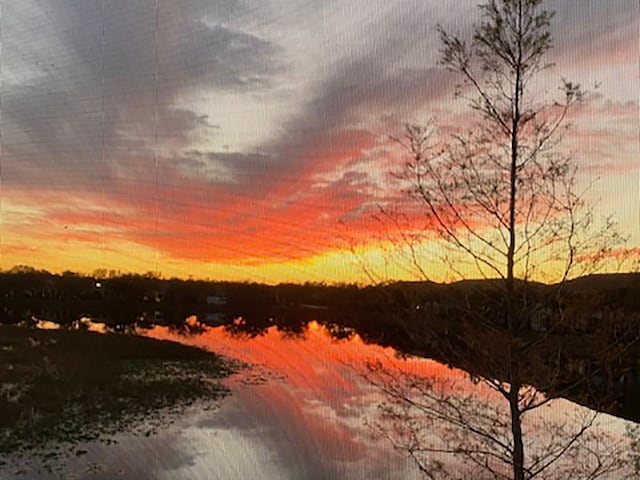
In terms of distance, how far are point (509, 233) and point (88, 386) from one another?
4.56 metres

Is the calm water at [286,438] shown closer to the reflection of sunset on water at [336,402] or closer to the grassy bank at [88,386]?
the reflection of sunset on water at [336,402]

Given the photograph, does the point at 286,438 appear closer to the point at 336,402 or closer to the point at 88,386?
the point at 336,402

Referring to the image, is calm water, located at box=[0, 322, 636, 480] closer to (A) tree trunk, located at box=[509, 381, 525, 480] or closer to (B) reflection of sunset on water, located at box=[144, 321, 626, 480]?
(B) reflection of sunset on water, located at box=[144, 321, 626, 480]

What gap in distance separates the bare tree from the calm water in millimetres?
255

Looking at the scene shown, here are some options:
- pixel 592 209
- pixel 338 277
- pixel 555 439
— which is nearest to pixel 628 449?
pixel 555 439

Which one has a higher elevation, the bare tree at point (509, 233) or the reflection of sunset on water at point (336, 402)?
the bare tree at point (509, 233)

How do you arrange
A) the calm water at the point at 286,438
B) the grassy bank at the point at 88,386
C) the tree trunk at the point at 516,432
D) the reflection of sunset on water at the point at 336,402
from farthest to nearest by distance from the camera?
the grassy bank at the point at 88,386 → the calm water at the point at 286,438 → the reflection of sunset on water at the point at 336,402 → the tree trunk at the point at 516,432

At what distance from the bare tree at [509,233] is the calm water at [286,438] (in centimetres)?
25

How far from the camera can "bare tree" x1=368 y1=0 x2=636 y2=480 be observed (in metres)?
1.50

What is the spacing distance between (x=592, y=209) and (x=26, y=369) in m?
5.52

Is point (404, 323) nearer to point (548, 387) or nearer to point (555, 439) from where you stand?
point (548, 387)

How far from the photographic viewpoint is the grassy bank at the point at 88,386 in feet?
12.4

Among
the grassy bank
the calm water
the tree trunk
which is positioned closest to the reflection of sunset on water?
the calm water

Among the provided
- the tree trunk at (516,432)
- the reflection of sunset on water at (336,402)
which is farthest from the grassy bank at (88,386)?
the tree trunk at (516,432)
